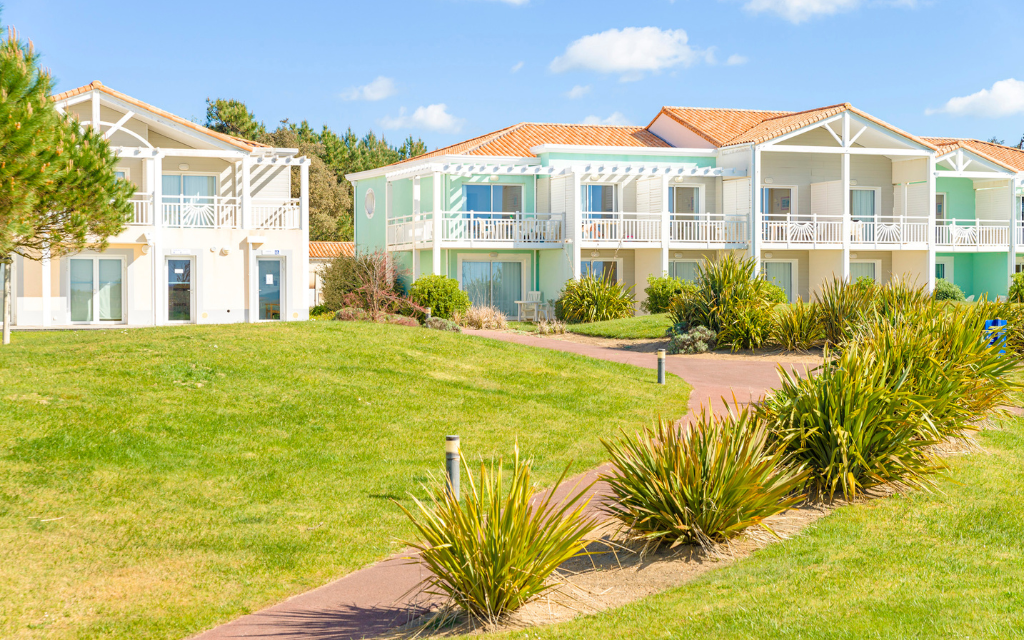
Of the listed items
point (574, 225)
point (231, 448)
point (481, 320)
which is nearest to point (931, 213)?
point (574, 225)

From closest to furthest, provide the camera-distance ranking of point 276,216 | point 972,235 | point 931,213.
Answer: point 276,216, point 931,213, point 972,235

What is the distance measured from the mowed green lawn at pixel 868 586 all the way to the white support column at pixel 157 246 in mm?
22984

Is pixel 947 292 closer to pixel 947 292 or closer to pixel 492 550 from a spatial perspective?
pixel 947 292

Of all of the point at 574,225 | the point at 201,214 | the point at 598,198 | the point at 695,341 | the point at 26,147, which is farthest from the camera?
the point at 598,198

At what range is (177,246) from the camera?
28016 millimetres

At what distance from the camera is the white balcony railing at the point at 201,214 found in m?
28.2

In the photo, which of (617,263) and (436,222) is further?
(617,263)

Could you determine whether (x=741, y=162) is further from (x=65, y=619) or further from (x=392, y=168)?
(x=65, y=619)

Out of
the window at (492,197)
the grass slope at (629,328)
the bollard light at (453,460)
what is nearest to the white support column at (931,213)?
the grass slope at (629,328)

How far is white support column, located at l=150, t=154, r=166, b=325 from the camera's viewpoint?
27125mm

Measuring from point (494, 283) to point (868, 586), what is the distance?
2727 cm

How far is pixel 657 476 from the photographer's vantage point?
25.6 ft

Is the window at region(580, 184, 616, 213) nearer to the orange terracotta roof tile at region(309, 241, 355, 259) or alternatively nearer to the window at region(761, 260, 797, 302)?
the window at region(761, 260, 797, 302)

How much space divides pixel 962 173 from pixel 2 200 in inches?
1376
